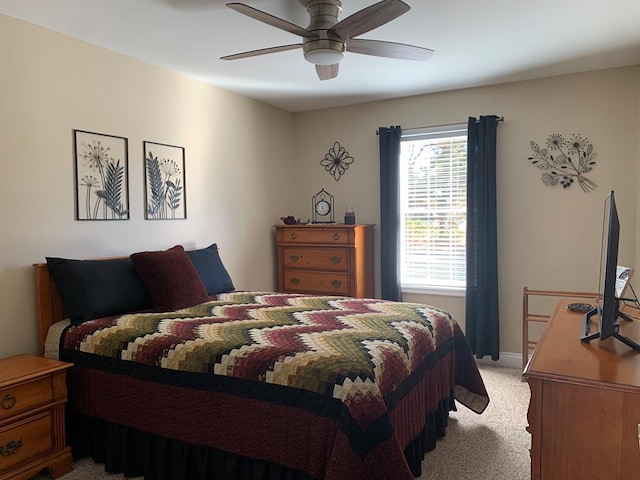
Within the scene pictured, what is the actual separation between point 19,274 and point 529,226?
150 inches

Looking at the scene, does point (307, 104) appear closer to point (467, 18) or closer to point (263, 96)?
point (263, 96)

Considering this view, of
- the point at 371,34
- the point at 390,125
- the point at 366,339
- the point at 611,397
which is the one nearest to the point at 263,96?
the point at 390,125

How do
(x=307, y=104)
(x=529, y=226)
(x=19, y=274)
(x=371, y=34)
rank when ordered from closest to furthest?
(x=19, y=274), (x=371, y=34), (x=529, y=226), (x=307, y=104)

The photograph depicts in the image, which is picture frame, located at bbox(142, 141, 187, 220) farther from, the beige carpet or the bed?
the beige carpet

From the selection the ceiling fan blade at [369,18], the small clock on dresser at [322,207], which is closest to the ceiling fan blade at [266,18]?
the ceiling fan blade at [369,18]

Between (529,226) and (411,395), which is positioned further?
(529,226)

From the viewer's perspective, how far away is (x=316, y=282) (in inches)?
175

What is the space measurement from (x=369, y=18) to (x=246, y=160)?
250 centimetres

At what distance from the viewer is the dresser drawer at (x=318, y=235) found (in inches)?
169

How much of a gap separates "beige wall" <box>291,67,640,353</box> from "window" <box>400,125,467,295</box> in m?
0.14

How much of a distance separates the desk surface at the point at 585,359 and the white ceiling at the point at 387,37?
1791 mm

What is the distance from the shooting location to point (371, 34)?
2984 mm

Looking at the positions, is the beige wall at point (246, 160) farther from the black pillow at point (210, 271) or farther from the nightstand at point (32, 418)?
the nightstand at point (32, 418)

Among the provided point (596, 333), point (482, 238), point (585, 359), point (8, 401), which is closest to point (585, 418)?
point (585, 359)
